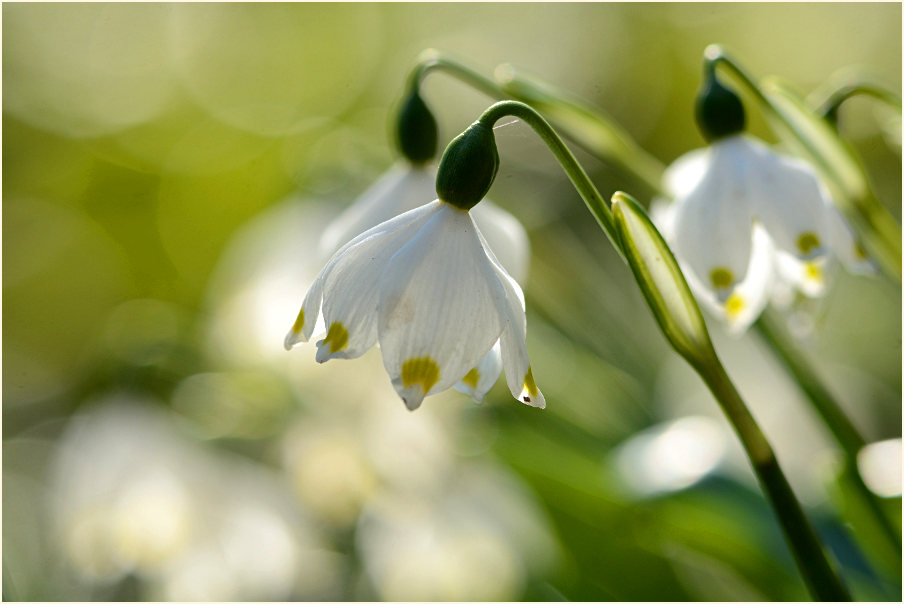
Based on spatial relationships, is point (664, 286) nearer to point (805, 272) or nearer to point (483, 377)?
point (483, 377)

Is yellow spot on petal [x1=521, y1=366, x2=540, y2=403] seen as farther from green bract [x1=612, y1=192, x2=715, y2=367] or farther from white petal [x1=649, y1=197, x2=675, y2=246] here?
white petal [x1=649, y1=197, x2=675, y2=246]

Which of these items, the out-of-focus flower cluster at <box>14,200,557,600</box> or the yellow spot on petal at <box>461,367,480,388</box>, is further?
the out-of-focus flower cluster at <box>14,200,557,600</box>

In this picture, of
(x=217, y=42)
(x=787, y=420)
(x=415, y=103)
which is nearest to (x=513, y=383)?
(x=415, y=103)

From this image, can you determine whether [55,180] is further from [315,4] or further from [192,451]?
[192,451]

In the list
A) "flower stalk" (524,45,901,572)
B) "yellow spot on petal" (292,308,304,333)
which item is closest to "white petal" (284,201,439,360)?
"yellow spot on petal" (292,308,304,333)

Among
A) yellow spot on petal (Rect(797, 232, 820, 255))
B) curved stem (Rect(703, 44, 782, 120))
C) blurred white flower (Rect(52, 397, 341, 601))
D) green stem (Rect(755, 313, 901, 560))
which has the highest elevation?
curved stem (Rect(703, 44, 782, 120))

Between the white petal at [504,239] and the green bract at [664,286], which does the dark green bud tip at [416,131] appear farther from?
A: the green bract at [664,286]

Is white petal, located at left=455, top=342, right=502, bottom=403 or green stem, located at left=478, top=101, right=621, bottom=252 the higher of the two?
green stem, located at left=478, top=101, right=621, bottom=252

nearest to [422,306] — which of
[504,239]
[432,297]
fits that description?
[432,297]
